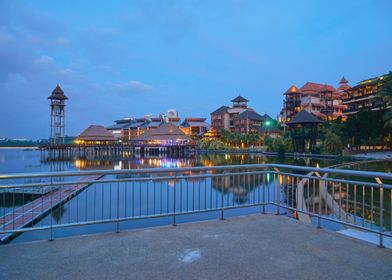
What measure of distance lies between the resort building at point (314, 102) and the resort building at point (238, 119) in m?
12.6

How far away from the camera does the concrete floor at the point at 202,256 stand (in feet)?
11.6

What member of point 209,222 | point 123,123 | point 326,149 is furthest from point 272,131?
point 209,222

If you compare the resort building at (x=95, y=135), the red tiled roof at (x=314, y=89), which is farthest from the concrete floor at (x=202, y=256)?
the resort building at (x=95, y=135)

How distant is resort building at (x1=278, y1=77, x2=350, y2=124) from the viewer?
8419cm

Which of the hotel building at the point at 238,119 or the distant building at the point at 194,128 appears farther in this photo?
the distant building at the point at 194,128

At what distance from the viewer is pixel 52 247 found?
177 inches

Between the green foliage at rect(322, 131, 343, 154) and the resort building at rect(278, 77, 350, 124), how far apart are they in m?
32.8

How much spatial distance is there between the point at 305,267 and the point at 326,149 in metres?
52.5

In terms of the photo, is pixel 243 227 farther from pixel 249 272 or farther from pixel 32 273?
pixel 32 273

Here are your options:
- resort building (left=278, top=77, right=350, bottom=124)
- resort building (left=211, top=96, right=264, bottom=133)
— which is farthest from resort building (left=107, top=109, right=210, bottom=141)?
resort building (left=278, top=77, right=350, bottom=124)

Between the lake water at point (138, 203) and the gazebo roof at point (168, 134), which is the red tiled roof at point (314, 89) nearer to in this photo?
the gazebo roof at point (168, 134)

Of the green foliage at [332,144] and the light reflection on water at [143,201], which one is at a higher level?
the green foliage at [332,144]

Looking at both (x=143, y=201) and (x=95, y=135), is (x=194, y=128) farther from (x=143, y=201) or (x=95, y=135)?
(x=143, y=201)

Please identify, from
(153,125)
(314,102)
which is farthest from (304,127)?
(153,125)
